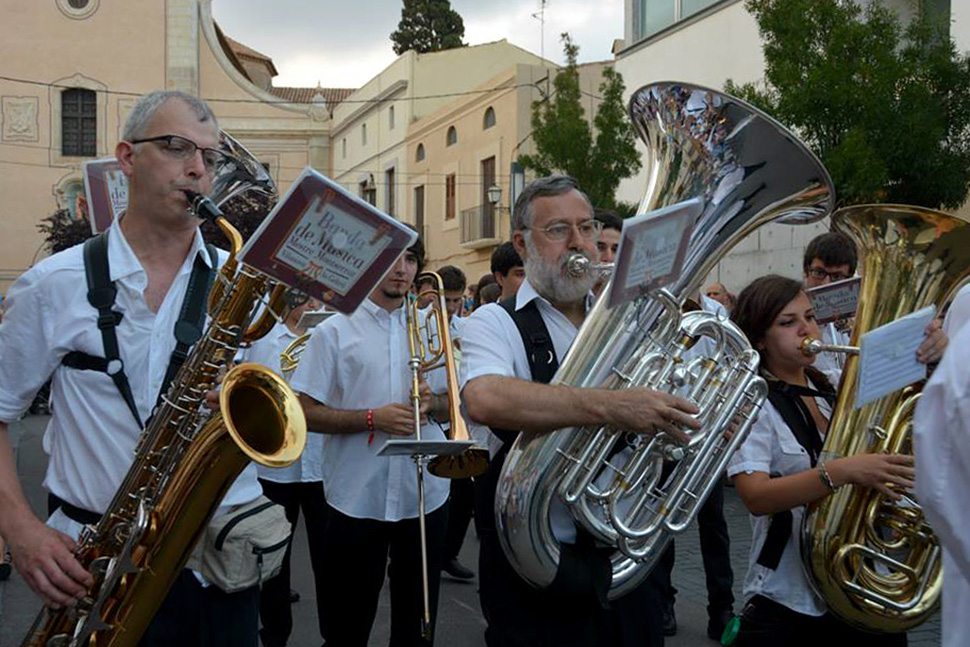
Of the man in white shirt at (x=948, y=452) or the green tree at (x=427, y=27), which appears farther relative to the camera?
the green tree at (x=427, y=27)

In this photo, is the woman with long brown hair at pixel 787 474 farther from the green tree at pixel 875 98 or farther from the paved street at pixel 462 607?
the green tree at pixel 875 98

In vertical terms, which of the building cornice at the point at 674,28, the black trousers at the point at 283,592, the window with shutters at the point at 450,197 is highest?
the building cornice at the point at 674,28

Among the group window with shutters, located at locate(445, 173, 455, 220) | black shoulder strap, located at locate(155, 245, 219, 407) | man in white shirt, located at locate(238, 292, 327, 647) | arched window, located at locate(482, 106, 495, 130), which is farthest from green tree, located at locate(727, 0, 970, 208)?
window with shutters, located at locate(445, 173, 455, 220)

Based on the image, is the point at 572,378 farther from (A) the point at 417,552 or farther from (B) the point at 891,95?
(B) the point at 891,95

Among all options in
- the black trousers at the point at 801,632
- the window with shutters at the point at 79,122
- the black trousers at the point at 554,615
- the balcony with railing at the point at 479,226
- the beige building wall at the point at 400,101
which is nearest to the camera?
the black trousers at the point at 554,615

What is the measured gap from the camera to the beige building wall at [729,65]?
1636 centimetres

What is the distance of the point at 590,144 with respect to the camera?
19.7 m

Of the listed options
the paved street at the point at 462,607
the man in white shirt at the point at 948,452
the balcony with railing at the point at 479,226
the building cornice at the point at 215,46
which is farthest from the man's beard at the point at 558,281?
the building cornice at the point at 215,46

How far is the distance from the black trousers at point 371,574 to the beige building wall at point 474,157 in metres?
22.6

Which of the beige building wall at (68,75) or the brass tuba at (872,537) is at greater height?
the beige building wall at (68,75)

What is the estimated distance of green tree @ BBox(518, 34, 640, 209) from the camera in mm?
19234

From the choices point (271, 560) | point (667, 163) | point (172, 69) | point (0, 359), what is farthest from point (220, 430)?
point (172, 69)

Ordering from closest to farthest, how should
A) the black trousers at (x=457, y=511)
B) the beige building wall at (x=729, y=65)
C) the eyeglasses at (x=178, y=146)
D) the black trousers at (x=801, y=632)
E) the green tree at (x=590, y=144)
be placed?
the eyeglasses at (x=178, y=146) < the black trousers at (x=801, y=632) < the black trousers at (x=457, y=511) < the beige building wall at (x=729, y=65) < the green tree at (x=590, y=144)

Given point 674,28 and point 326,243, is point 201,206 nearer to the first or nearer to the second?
point 326,243
